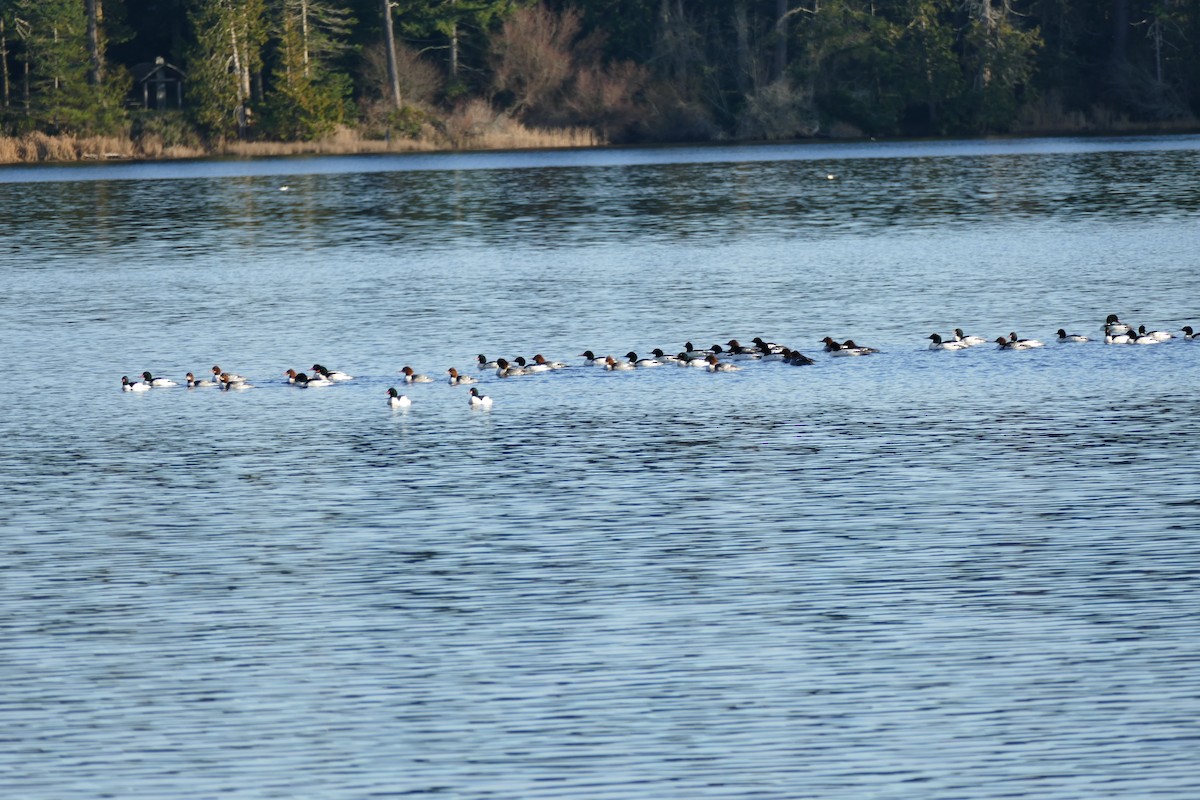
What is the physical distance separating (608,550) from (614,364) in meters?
12.0

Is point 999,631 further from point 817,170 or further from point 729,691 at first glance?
point 817,170

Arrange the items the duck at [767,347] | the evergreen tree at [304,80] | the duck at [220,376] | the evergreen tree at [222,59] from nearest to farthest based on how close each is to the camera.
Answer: the duck at [220,376] → the duck at [767,347] → the evergreen tree at [222,59] → the evergreen tree at [304,80]

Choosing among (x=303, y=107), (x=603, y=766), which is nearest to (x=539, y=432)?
(x=603, y=766)

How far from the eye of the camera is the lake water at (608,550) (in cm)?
1280

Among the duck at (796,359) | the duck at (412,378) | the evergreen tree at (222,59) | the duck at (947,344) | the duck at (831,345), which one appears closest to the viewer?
the duck at (412,378)

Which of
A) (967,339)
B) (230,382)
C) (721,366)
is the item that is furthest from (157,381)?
(967,339)

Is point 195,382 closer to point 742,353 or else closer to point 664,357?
point 664,357

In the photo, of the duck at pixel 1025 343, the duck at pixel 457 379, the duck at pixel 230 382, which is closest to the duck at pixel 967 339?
the duck at pixel 1025 343

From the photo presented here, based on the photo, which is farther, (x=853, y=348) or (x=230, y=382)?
(x=853, y=348)

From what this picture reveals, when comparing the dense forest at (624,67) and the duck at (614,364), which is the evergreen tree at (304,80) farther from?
the duck at (614,364)

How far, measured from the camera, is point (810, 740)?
42.1 ft

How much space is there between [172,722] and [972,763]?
5497 millimetres

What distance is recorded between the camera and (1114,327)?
31.3 m

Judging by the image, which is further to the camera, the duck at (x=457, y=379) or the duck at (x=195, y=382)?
the duck at (x=195, y=382)
